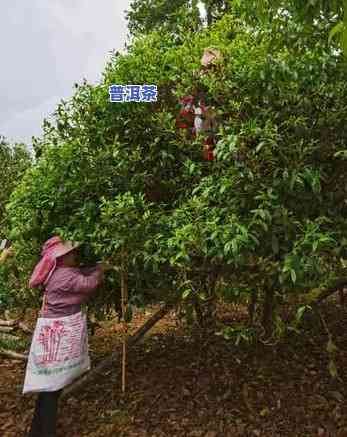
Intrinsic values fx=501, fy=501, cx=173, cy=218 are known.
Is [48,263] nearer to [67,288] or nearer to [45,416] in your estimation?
[67,288]

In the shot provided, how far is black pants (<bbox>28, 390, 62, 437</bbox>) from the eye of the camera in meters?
3.46

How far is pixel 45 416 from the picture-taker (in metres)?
3.48

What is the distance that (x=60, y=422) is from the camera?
3787mm

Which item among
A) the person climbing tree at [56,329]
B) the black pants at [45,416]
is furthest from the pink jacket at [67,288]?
the black pants at [45,416]

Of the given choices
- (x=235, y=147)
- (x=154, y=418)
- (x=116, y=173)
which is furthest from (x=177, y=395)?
(x=235, y=147)

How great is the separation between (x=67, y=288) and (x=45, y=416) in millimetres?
908

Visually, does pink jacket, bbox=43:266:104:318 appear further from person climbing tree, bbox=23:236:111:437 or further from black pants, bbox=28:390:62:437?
black pants, bbox=28:390:62:437

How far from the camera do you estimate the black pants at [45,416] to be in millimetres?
3461

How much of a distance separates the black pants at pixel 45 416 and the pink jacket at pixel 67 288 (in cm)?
58

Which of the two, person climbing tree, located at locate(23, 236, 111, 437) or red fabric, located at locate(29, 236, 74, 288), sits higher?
red fabric, located at locate(29, 236, 74, 288)

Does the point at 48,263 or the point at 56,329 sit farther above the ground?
the point at 48,263

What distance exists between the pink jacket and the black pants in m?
0.58

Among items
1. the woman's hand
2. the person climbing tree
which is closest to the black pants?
the person climbing tree

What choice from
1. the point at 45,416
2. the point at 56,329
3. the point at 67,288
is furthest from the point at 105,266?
the point at 45,416
